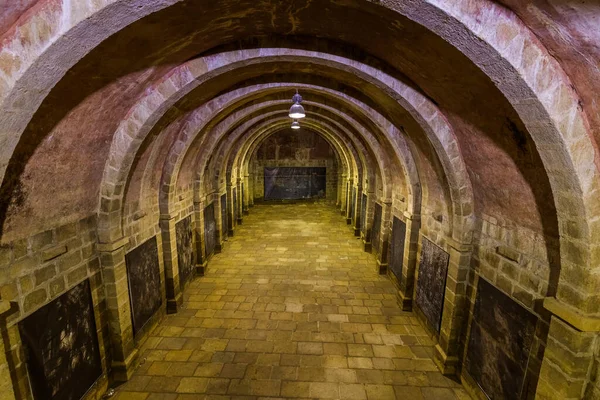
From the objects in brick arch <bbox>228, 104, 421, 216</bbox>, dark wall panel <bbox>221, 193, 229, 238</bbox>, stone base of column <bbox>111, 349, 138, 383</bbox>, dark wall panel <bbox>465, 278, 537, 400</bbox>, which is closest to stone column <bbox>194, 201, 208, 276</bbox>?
dark wall panel <bbox>221, 193, 229, 238</bbox>

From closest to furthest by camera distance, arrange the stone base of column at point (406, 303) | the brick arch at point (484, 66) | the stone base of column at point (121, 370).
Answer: the brick arch at point (484, 66)
the stone base of column at point (121, 370)
the stone base of column at point (406, 303)

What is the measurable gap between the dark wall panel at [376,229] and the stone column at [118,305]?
6.99 meters

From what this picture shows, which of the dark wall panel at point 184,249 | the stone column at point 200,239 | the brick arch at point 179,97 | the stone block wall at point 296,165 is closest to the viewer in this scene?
the brick arch at point 179,97

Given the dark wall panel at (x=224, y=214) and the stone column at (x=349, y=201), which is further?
the stone column at (x=349, y=201)

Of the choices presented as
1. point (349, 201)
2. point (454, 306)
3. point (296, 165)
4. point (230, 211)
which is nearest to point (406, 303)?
point (454, 306)

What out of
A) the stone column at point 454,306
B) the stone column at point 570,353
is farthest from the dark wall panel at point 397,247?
the stone column at point 570,353

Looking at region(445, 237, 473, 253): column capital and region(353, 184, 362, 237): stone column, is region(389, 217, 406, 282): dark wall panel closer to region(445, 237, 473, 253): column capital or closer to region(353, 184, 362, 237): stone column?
region(445, 237, 473, 253): column capital

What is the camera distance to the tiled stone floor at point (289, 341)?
15.8 feet

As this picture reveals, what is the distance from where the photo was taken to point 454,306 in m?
4.88

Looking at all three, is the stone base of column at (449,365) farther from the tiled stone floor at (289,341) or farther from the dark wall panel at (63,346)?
the dark wall panel at (63,346)

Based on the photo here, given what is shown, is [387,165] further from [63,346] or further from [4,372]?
[4,372]

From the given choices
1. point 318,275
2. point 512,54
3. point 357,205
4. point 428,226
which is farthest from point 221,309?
point 357,205

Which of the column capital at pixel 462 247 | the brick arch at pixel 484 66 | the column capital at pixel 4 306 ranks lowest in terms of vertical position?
the column capital at pixel 4 306

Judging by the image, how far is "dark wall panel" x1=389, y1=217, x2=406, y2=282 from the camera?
750 centimetres
